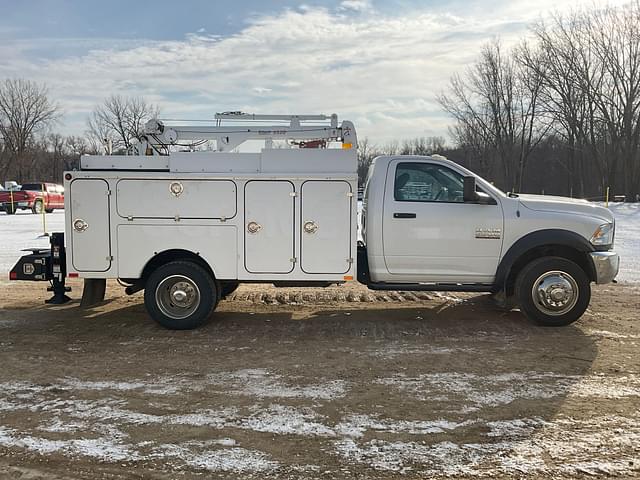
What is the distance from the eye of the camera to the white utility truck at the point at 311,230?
263 inches

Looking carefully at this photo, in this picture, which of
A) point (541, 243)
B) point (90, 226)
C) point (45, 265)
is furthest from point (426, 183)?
point (45, 265)

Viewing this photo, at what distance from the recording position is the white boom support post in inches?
291

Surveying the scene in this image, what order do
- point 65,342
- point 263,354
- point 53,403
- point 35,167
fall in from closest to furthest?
point 53,403 < point 263,354 < point 65,342 < point 35,167

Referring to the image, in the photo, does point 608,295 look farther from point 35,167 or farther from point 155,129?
point 35,167

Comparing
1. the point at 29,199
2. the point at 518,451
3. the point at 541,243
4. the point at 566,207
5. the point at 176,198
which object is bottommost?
the point at 518,451

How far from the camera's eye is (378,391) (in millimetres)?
4793

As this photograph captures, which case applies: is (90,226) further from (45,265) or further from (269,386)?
(269,386)

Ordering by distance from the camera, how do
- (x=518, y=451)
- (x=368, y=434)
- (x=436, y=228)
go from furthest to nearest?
1. (x=436, y=228)
2. (x=368, y=434)
3. (x=518, y=451)

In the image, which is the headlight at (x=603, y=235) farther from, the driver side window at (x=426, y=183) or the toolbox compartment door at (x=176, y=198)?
the toolbox compartment door at (x=176, y=198)

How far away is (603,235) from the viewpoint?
22.5 feet

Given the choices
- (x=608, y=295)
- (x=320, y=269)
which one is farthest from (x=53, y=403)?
(x=608, y=295)

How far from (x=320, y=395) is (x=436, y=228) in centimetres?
297

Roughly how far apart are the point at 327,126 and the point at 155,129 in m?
2.36

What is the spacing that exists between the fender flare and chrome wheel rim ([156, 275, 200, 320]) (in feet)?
12.7
